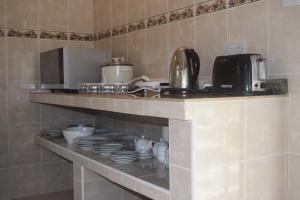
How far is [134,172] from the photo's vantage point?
1.31 meters

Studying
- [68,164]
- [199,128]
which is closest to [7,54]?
[68,164]

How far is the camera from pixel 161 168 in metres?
1.38

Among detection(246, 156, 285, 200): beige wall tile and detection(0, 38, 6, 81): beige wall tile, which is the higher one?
detection(0, 38, 6, 81): beige wall tile

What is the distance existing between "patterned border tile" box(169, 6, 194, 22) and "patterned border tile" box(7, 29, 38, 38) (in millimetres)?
1041

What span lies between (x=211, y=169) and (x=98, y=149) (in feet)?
2.59

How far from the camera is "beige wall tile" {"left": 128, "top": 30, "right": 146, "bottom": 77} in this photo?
2.02 meters

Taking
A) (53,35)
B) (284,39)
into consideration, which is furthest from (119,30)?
(284,39)

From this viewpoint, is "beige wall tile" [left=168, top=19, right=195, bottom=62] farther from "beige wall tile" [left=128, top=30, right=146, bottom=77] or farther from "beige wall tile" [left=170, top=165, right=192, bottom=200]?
"beige wall tile" [left=170, top=165, right=192, bottom=200]

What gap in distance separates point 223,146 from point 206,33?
2.28 feet

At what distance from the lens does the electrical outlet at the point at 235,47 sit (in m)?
1.39

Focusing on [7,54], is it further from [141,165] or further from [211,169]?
[211,169]

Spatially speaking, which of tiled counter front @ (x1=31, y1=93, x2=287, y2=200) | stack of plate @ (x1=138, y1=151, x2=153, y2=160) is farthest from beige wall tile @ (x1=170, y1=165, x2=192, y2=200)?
stack of plate @ (x1=138, y1=151, x2=153, y2=160)

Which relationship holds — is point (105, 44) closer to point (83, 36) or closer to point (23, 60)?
point (83, 36)

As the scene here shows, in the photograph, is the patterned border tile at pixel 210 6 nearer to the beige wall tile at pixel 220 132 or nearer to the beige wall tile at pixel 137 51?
the beige wall tile at pixel 137 51
